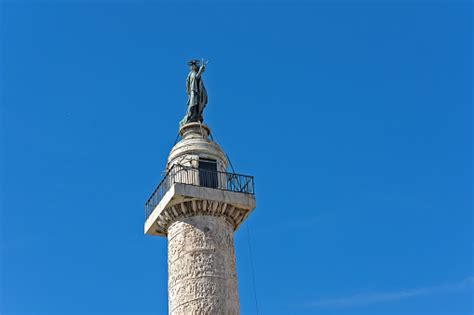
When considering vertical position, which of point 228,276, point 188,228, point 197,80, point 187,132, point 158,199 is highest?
point 197,80

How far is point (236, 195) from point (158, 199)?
2.27 meters

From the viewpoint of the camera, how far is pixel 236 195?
1930 cm

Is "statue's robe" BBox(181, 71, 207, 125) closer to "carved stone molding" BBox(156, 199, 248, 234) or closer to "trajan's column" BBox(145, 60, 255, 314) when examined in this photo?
"trajan's column" BBox(145, 60, 255, 314)

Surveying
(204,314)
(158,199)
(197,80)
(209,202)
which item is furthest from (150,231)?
(197,80)

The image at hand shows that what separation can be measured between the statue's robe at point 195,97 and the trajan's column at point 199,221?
621 mm

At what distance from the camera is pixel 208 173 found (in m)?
19.7

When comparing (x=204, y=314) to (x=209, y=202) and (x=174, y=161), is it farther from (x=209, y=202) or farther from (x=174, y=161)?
(x=174, y=161)

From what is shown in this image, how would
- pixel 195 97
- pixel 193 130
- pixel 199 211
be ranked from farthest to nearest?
pixel 195 97 < pixel 193 130 < pixel 199 211

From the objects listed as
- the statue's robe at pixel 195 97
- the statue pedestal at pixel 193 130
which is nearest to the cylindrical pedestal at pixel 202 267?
the statue pedestal at pixel 193 130

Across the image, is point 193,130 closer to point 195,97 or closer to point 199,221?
point 195,97

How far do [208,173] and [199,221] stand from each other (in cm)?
168

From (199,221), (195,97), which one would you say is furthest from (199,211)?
(195,97)

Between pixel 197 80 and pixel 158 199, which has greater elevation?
pixel 197 80

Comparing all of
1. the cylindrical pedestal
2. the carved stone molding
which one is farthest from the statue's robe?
the cylindrical pedestal
